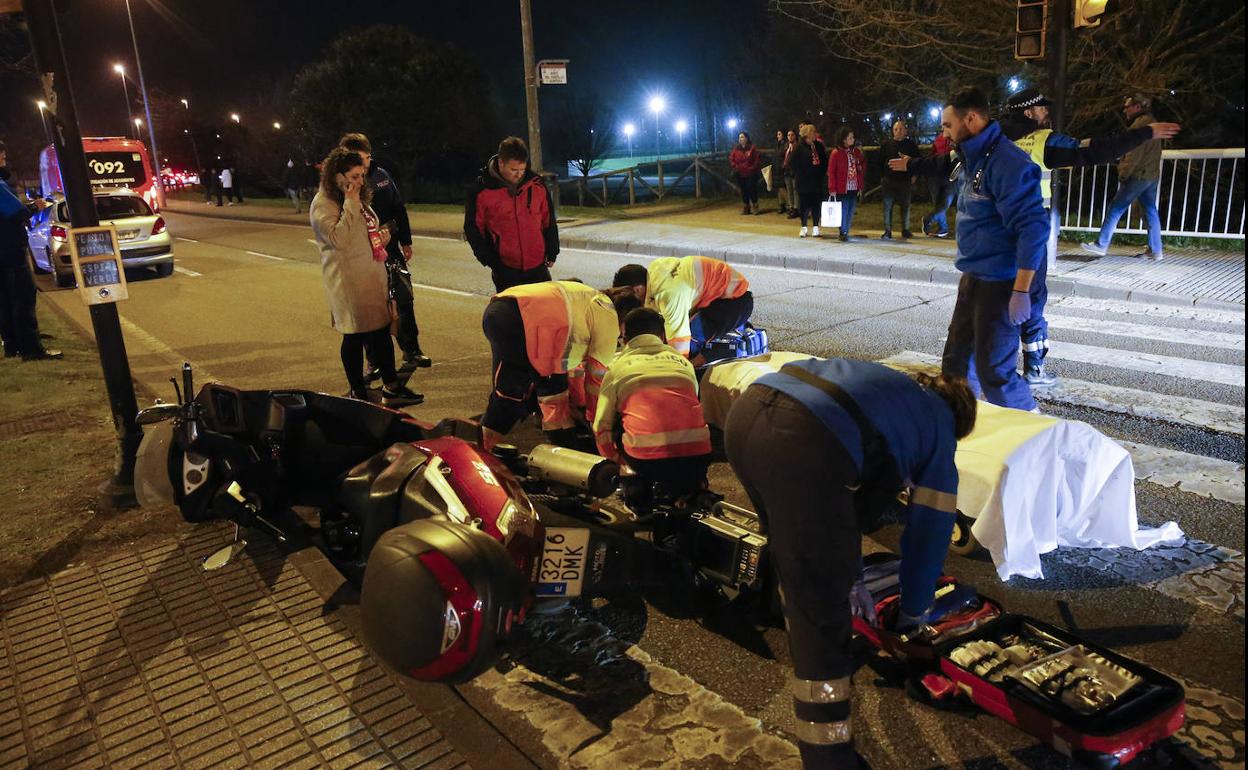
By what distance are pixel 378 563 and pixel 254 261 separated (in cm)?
1641

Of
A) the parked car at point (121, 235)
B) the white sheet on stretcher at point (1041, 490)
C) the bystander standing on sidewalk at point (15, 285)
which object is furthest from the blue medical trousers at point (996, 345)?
the parked car at point (121, 235)

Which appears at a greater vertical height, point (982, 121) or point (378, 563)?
point (982, 121)

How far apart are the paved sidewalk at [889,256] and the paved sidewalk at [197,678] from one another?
883 cm

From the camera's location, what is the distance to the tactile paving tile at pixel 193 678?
3025mm

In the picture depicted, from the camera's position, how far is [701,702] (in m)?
3.22

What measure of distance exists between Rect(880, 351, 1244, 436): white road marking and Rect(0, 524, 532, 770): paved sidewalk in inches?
144

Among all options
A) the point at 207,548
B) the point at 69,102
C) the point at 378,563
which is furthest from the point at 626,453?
the point at 69,102

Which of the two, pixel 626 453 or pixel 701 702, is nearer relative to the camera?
pixel 701 702

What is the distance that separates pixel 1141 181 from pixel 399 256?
28.4 feet

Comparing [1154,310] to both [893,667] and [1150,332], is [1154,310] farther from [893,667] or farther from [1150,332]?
[893,667]

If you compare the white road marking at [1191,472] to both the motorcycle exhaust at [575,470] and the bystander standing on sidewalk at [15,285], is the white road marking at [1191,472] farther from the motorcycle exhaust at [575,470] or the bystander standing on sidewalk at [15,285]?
the bystander standing on sidewalk at [15,285]

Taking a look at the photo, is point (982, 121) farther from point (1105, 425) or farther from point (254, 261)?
point (254, 261)

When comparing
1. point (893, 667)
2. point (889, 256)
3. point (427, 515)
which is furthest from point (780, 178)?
point (427, 515)

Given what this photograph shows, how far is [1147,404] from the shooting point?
6.16 meters
